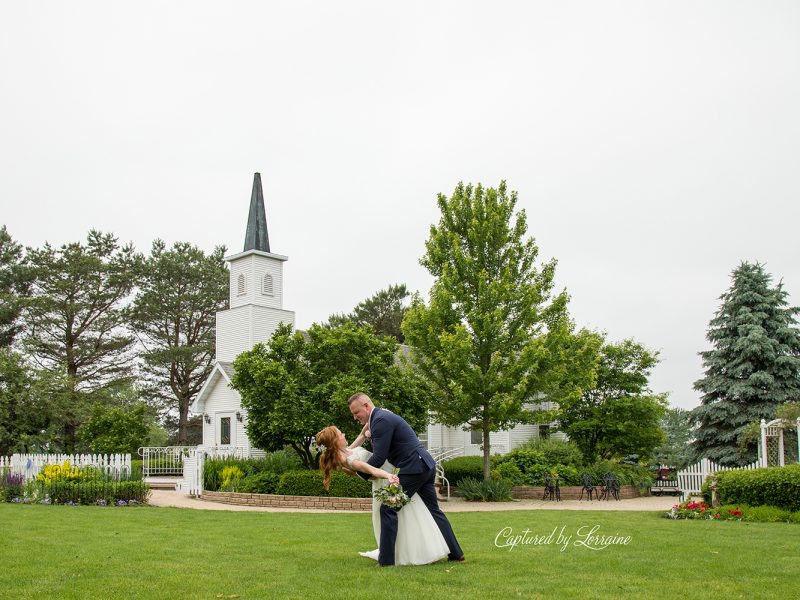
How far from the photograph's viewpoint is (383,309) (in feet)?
162

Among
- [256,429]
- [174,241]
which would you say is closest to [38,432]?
[256,429]

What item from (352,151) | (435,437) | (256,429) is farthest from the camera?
(435,437)

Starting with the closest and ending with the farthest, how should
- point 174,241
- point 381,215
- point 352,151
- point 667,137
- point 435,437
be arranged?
point 667,137 < point 352,151 < point 381,215 < point 435,437 < point 174,241

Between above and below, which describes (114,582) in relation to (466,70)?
below

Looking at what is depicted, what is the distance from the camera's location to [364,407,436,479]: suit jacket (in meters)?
7.49

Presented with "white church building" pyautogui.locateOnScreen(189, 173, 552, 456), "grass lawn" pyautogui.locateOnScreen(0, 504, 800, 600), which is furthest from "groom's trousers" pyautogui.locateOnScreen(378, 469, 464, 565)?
"white church building" pyautogui.locateOnScreen(189, 173, 552, 456)

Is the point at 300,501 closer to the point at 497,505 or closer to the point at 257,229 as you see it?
the point at 497,505

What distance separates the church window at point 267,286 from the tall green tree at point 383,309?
16651 mm

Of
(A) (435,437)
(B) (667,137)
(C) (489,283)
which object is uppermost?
(B) (667,137)

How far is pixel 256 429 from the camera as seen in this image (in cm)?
2005

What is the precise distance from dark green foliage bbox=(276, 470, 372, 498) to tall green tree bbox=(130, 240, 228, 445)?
2601 centimetres

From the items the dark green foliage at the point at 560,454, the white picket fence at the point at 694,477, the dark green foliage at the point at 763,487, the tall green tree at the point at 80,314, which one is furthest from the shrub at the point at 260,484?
the tall green tree at the point at 80,314

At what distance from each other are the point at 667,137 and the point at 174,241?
3632 centimetres

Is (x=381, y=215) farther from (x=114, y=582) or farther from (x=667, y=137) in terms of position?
(x=114, y=582)
